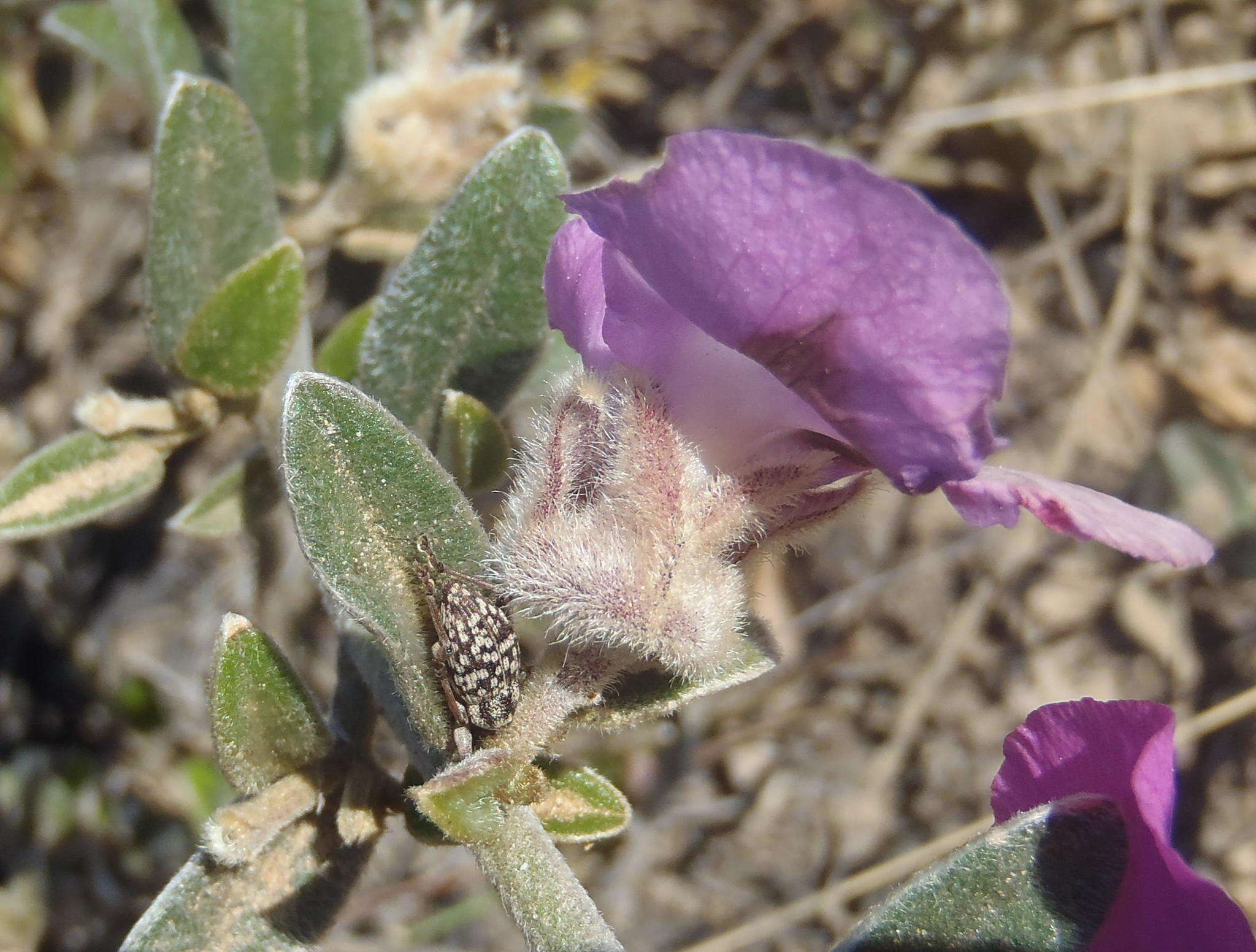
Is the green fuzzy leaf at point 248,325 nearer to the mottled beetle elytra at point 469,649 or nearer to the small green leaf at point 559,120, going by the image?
the mottled beetle elytra at point 469,649

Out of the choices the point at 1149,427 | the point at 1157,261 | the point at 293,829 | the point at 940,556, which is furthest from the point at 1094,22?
the point at 293,829

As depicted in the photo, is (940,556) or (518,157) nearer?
(518,157)

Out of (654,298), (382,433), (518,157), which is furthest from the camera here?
(518,157)

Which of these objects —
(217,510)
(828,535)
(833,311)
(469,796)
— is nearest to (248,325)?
(217,510)

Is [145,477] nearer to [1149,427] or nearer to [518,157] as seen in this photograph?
[518,157]

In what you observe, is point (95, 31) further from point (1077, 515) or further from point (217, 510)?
point (1077, 515)

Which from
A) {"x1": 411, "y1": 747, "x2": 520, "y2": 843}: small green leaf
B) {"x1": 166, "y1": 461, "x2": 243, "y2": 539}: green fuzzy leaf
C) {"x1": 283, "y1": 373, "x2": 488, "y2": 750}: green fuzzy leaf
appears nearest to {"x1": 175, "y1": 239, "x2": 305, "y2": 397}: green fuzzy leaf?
{"x1": 166, "y1": 461, "x2": 243, "y2": 539}: green fuzzy leaf

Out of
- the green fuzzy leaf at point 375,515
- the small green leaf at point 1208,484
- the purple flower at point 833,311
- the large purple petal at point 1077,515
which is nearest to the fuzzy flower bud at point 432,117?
the green fuzzy leaf at point 375,515
